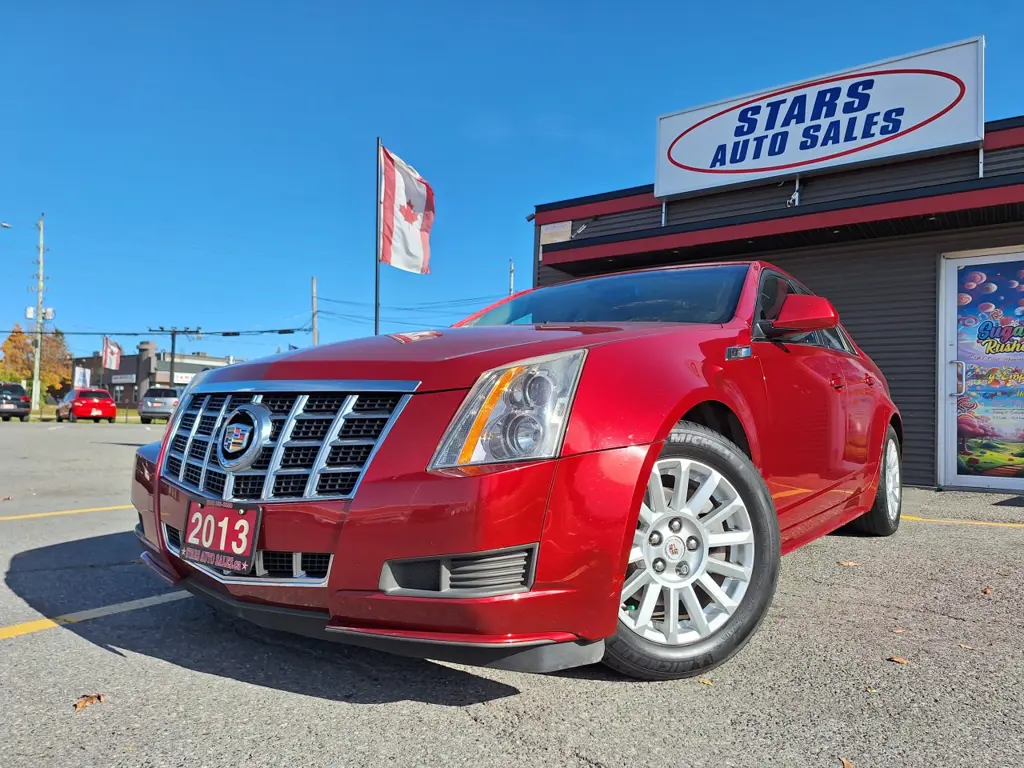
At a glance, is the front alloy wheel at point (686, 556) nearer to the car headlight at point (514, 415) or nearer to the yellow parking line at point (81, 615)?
the car headlight at point (514, 415)

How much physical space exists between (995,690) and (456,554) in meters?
1.77

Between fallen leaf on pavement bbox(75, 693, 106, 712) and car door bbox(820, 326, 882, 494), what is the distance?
3338 millimetres

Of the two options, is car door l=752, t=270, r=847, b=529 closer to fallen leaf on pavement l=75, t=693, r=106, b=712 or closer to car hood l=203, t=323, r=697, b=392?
car hood l=203, t=323, r=697, b=392

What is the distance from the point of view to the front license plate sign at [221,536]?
6.57 feet

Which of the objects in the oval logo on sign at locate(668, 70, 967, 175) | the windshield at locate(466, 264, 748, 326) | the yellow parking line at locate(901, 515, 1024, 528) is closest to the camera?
the windshield at locate(466, 264, 748, 326)

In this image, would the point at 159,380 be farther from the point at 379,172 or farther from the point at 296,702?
the point at 296,702

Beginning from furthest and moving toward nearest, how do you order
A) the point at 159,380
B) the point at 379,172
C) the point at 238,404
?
the point at 159,380 → the point at 379,172 → the point at 238,404

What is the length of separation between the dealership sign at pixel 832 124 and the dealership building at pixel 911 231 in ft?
0.06

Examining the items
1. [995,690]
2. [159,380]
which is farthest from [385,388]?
[159,380]

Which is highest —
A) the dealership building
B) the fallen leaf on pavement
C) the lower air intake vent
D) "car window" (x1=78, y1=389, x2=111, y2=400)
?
the dealership building

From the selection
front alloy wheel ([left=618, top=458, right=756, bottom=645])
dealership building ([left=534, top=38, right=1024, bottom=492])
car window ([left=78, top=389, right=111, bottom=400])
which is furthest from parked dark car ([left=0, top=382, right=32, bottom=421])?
front alloy wheel ([left=618, top=458, right=756, bottom=645])

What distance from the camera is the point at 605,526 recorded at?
6.23 ft

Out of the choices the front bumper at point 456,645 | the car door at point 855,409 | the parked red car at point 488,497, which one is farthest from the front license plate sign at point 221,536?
the car door at point 855,409

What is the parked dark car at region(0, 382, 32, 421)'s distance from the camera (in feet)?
104
